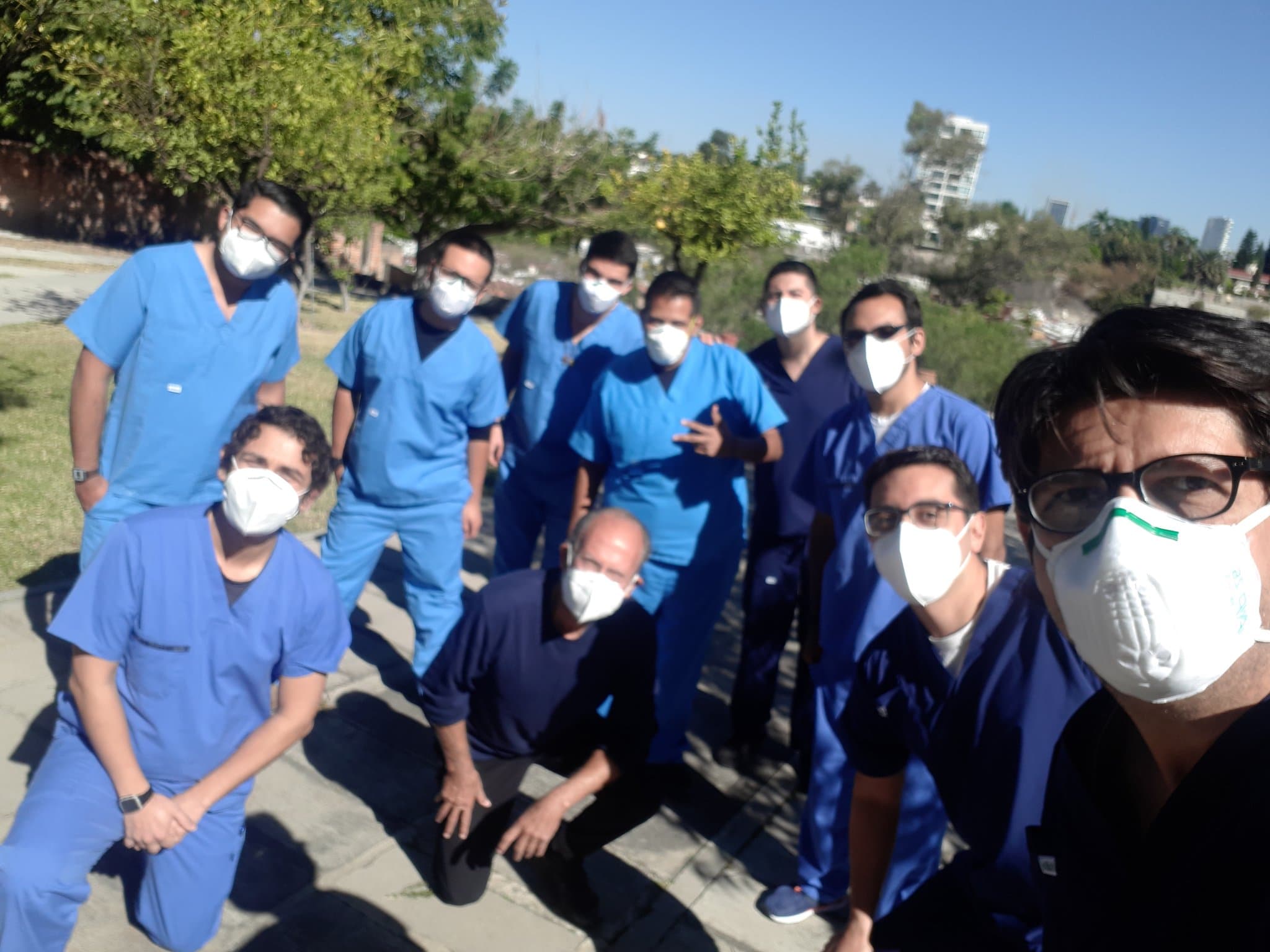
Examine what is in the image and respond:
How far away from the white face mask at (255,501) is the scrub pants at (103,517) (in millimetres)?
914

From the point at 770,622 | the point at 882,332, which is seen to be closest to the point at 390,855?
the point at 770,622

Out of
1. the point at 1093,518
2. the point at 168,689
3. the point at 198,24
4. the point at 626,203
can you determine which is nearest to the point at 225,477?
the point at 168,689

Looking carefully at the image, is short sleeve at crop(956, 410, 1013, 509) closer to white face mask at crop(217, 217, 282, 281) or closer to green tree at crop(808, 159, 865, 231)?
white face mask at crop(217, 217, 282, 281)

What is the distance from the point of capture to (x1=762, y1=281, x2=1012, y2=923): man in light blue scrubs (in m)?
3.29

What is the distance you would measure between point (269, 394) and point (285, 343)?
8.0 inches

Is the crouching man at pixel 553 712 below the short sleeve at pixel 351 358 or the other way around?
below

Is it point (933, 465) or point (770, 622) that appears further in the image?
point (770, 622)

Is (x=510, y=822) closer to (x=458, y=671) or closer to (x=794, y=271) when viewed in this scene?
(x=458, y=671)

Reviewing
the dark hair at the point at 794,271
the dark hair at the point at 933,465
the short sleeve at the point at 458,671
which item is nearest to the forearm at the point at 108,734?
the short sleeve at the point at 458,671

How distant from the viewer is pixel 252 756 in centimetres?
280

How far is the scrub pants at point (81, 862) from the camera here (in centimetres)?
238

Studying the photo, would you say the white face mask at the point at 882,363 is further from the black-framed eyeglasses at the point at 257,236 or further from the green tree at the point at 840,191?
the green tree at the point at 840,191

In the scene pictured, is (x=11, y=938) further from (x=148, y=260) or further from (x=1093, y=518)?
(x=1093, y=518)

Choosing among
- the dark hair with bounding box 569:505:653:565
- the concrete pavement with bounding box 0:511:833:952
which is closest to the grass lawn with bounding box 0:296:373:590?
the concrete pavement with bounding box 0:511:833:952
